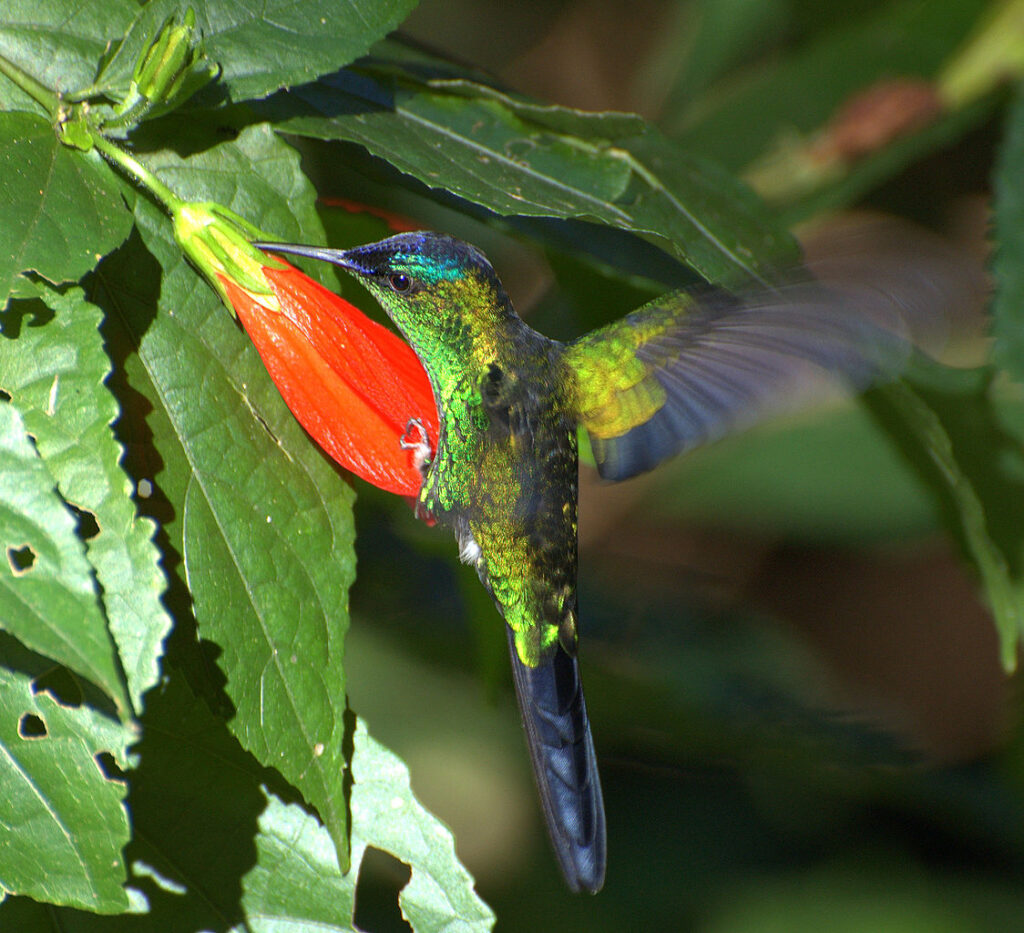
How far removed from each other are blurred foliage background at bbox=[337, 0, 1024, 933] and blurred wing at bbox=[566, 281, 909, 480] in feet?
1.06

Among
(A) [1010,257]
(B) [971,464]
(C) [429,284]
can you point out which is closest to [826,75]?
(A) [1010,257]

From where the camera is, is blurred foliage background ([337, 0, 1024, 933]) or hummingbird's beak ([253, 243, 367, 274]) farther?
blurred foliage background ([337, 0, 1024, 933])

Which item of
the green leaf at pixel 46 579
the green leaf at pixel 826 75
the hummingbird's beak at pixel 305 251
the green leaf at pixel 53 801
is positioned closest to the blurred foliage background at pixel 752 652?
the green leaf at pixel 826 75

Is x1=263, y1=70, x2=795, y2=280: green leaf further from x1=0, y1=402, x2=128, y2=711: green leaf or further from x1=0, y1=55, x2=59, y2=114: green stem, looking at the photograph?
x1=0, y1=402, x2=128, y2=711: green leaf

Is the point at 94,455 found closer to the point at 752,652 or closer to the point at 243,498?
the point at 243,498

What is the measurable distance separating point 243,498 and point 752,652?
61.6 inches

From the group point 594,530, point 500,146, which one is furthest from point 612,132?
point 594,530

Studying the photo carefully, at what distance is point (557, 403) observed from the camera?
Answer: 114 cm

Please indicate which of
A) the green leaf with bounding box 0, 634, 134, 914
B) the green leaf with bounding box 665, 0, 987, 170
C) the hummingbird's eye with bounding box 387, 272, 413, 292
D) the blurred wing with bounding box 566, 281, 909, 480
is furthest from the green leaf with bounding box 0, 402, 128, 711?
the green leaf with bounding box 665, 0, 987, 170

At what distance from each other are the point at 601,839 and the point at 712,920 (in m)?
1.43

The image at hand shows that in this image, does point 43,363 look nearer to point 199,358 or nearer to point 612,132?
point 199,358

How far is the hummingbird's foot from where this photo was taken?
1099 millimetres

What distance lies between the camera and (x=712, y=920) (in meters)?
2.31

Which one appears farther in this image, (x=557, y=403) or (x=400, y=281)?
(x=557, y=403)
